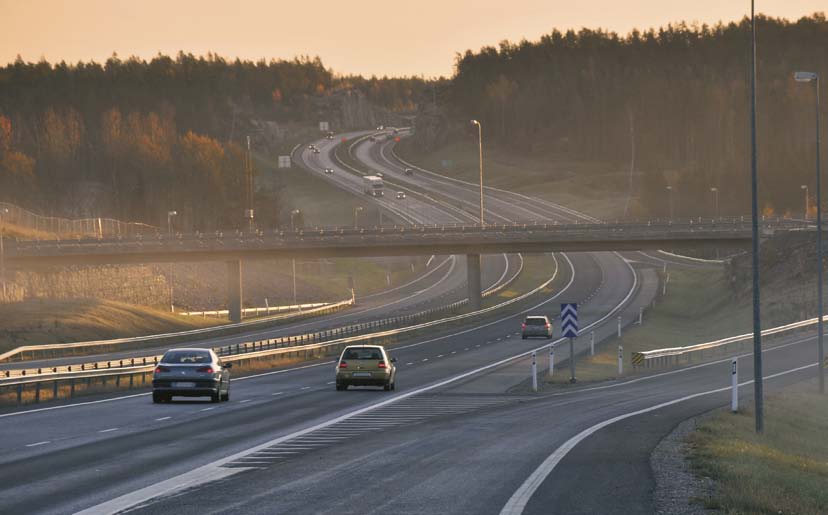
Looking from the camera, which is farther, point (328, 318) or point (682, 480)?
point (328, 318)

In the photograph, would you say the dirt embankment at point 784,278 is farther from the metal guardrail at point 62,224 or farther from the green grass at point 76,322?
the metal guardrail at point 62,224

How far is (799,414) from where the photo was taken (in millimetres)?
42688

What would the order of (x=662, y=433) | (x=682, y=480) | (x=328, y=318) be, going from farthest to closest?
(x=328, y=318), (x=662, y=433), (x=682, y=480)

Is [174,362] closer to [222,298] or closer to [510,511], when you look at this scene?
[510,511]

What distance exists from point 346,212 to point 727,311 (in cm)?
9378

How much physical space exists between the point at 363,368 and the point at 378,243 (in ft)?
183

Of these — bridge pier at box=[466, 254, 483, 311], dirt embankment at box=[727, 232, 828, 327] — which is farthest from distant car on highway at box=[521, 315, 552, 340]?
bridge pier at box=[466, 254, 483, 311]

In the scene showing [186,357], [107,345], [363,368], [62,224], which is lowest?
[107,345]

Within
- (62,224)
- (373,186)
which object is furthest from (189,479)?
(373,186)

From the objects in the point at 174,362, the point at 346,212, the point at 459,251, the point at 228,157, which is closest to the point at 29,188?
the point at 228,157

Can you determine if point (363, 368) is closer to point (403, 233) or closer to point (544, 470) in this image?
point (544, 470)

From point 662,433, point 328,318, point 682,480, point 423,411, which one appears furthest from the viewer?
point 328,318

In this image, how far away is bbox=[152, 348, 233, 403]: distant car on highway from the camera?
35.7m

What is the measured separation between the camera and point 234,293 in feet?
338
